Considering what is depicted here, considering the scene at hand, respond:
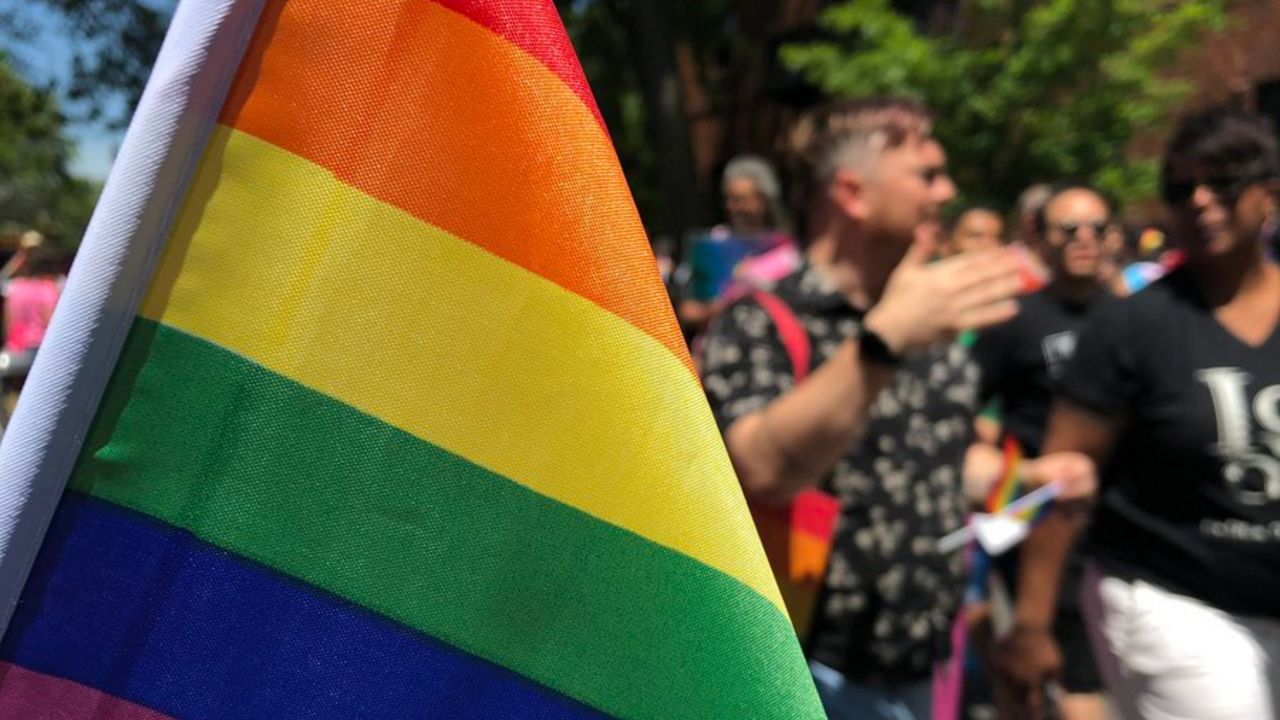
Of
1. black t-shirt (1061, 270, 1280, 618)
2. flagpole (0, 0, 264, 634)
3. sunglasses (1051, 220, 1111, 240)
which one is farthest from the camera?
sunglasses (1051, 220, 1111, 240)

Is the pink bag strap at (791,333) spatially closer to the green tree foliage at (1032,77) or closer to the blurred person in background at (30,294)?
the blurred person in background at (30,294)

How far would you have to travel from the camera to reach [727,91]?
21.7 metres

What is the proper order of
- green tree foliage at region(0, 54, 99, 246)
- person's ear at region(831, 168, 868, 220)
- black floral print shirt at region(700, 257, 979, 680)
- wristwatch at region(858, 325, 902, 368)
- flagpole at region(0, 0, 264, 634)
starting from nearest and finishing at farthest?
1. flagpole at region(0, 0, 264, 634)
2. wristwatch at region(858, 325, 902, 368)
3. black floral print shirt at region(700, 257, 979, 680)
4. person's ear at region(831, 168, 868, 220)
5. green tree foliage at region(0, 54, 99, 246)

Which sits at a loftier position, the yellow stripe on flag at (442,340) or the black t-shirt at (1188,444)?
the black t-shirt at (1188,444)

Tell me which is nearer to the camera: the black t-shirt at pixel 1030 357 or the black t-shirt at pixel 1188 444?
the black t-shirt at pixel 1188 444

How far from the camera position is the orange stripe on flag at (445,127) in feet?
4.38

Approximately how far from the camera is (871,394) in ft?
8.45

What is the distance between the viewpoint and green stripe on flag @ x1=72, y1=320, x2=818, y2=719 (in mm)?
1315

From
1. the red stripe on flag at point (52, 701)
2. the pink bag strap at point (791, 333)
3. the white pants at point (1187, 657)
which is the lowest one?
the red stripe on flag at point (52, 701)

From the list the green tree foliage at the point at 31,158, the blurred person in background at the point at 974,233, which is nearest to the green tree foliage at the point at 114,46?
the green tree foliage at the point at 31,158

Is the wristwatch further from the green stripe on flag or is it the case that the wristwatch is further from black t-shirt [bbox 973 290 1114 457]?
black t-shirt [bbox 973 290 1114 457]

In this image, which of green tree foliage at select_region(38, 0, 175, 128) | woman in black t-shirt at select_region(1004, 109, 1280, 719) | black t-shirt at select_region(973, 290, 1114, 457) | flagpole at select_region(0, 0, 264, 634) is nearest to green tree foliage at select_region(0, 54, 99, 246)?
green tree foliage at select_region(38, 0, 175, 128)

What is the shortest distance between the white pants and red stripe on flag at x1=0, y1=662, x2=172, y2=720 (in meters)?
2.64

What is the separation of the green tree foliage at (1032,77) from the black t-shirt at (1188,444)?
8463 millimetres
